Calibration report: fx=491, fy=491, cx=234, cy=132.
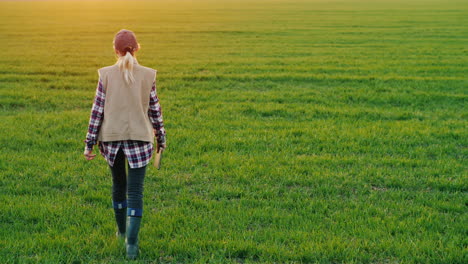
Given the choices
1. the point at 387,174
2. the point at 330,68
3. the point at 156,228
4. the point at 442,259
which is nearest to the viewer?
the point at 442,259

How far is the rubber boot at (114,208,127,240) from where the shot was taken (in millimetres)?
4609

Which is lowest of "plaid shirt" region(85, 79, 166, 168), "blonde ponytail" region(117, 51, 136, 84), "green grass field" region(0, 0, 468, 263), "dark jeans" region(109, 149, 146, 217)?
"green grass field" region(0, 0, 468, 263)

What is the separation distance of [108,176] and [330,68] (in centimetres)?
1055

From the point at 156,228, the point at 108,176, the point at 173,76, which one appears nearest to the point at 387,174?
the point at 156,228

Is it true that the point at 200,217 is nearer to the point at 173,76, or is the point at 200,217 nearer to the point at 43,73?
the point at 173,76

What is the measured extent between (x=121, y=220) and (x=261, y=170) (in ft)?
8.29

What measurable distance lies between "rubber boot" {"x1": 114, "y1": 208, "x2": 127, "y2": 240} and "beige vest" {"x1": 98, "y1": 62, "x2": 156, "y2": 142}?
31.2 inches

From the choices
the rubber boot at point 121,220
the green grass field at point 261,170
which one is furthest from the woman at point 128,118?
the green grass field at point 261,170

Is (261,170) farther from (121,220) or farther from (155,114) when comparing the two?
(155,114)

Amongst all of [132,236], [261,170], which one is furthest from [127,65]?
[261,170]

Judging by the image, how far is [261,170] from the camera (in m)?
6.73

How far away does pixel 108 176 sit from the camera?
261 inches

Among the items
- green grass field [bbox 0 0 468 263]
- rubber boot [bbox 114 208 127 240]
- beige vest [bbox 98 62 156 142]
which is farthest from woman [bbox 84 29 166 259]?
green grass field [bbox 0 0 468 263]

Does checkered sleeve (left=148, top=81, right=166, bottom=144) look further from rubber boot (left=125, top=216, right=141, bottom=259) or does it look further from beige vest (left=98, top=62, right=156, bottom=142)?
rubber boot (left=125, top=216, right=141, bottom=259)
